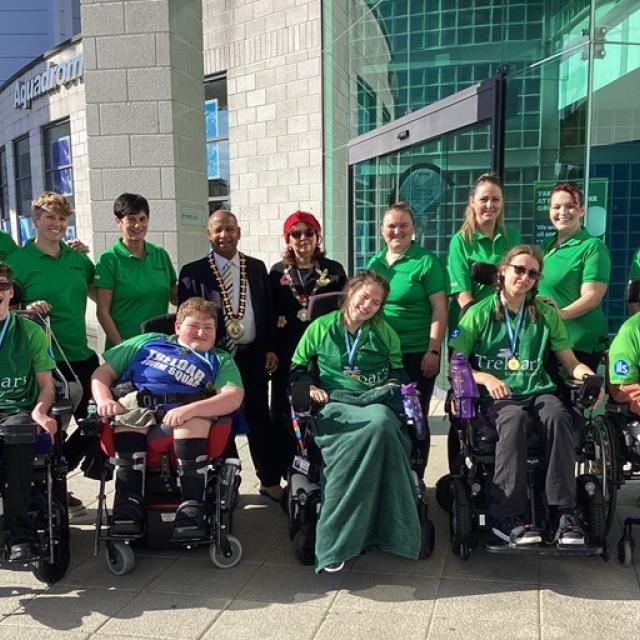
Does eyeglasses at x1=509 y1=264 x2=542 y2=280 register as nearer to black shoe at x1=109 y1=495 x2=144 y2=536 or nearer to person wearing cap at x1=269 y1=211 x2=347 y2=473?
person wearing cap at x1=269 y1=211 x2=347 y2=473

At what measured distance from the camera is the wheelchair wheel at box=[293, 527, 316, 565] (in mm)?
3068

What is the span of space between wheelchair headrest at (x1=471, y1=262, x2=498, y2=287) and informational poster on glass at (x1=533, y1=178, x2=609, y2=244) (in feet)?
6.16

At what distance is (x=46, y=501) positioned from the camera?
A: 293cm

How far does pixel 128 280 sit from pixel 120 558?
5.14 ft

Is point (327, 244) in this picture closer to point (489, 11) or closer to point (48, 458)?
point (489, 11)

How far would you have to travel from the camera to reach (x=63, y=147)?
13.0 meters

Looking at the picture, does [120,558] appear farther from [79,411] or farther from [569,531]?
[569,531]

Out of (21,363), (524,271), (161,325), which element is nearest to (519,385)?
(524,271)

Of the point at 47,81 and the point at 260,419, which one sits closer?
the point at 260,419

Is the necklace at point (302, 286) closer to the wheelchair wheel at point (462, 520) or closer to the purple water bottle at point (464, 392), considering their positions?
the purple water bottle at point (464, 392)

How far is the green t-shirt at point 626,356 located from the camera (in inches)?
128

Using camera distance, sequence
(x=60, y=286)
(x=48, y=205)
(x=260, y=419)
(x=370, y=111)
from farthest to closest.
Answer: (x=370, y=111) → (x=260, y=419) → (x=60, y=286) → (x=48, y=205)

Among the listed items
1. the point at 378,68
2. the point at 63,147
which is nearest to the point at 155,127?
the point at 378,68

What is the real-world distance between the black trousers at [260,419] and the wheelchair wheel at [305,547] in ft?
2.75
